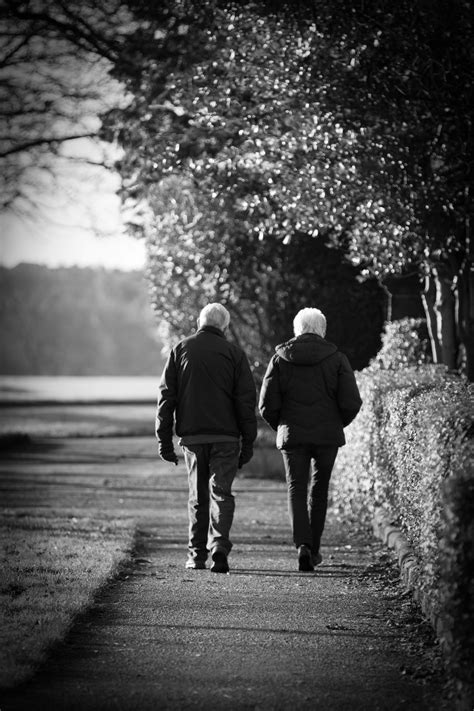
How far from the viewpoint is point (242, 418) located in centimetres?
793

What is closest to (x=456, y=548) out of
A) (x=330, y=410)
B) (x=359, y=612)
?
(x=359, y=612)

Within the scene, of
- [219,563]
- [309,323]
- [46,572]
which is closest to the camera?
[46,572]

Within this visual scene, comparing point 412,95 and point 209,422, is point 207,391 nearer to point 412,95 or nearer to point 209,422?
point 209,422

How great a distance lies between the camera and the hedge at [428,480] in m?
4.21

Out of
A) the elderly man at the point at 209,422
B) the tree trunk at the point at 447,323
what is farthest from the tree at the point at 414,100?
the elderly man at the point at 209,422

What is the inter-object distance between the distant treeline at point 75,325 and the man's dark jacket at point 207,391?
10482cm

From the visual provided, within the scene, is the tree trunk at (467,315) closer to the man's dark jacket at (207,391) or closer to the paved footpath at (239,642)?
the paved footpath at (239,642)

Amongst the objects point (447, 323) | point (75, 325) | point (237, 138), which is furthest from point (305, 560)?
point (75, 325)

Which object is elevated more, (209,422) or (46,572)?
(209,422)

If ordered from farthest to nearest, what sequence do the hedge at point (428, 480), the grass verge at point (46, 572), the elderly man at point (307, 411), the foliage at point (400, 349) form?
the foliage at point (400, 349)
the elderly man at point (307, 411)
the grass verge at point (46, 572)
the hedge at point (428, 480)

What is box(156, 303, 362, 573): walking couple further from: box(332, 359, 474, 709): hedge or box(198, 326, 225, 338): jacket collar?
box(332, 359, 474, 709): hedge

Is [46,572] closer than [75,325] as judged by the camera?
Yes

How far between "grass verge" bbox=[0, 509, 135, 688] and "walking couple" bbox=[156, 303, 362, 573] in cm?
94

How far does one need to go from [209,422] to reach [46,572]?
164 centimetres
